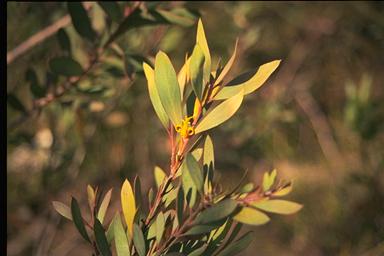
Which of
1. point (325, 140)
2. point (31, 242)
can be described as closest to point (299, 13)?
point (325, 140)

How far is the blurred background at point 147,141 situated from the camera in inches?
50.5

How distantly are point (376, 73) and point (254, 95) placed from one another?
36.4 inches

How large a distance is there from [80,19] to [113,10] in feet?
0.20

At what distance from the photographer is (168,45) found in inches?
63.2

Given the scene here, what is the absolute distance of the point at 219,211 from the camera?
0.49 m

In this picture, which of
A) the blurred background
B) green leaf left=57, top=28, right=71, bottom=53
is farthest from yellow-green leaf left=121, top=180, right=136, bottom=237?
green leaf left=57, top=28, right=71, bottom=53

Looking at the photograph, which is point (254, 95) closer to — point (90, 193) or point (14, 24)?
point (14, 24)

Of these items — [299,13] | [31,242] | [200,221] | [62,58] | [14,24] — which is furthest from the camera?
[299,13]

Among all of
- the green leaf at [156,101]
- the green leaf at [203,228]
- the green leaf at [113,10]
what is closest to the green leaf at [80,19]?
the green leaf at [113,10]

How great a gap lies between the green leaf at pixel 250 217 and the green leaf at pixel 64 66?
0.60 metres

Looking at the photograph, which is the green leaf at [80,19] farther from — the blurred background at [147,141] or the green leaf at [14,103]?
the green leaf at [14,103]

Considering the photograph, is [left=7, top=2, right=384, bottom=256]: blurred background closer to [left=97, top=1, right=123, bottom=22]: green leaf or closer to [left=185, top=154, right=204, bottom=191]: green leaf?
[left=97, top=1, right=123, bottom=22]: green leaf

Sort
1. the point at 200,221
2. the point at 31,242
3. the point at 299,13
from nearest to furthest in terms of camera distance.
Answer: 1. the point at 200,221
2. the point at 31,242
3. the point at 299,13

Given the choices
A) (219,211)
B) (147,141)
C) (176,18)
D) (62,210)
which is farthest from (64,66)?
Answer: (147,141)
